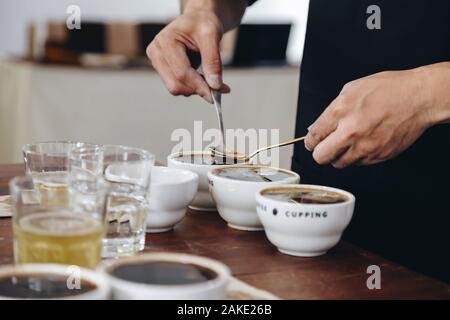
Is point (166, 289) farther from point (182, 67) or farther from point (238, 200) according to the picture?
point (182, 67)

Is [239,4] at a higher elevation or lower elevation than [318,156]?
higher

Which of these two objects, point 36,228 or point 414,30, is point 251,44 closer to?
Result: point 414,30

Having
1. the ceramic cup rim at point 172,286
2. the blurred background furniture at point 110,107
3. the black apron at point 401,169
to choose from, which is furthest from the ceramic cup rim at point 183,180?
the blurred background furniture at point 110,107

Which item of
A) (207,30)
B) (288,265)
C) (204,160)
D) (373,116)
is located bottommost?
(288,265)

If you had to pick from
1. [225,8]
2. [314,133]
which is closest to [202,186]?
[314,133]

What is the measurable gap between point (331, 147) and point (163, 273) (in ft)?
1.83

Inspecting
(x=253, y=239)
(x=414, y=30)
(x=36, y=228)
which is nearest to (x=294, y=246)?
(x=253, y=239)

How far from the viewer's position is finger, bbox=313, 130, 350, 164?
4.23 feet

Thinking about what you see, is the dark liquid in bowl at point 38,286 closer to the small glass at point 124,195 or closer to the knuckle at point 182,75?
the small glass at point 124,195

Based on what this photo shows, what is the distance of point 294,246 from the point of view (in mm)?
1130

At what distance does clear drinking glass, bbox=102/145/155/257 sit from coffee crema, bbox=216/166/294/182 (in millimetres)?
189

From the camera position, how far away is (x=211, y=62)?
160cm

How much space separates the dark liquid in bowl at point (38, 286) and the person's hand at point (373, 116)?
0.63m

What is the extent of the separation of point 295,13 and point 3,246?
256 inches
